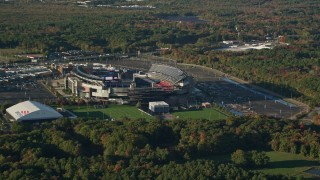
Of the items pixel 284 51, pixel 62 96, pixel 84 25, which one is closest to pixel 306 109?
pixel 62 96

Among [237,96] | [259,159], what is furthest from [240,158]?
[237,96]

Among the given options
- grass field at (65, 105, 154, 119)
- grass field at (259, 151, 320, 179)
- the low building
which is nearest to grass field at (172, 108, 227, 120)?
the low building

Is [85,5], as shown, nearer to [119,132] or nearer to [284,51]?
[284,51]

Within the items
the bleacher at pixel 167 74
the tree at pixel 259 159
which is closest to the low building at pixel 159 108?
the bleacher at pixel 167 74

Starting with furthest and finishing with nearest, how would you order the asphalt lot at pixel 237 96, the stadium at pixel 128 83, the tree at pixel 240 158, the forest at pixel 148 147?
the stadium at pixel 128 83, the asphalt lot at pixel 237 96, the tree at pixel 240 158, the forest at pixel 148 147

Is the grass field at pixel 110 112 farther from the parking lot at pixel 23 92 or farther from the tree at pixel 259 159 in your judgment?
the tree at pixel 259 159

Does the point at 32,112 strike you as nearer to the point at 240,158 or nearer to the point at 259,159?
the point at 240,158

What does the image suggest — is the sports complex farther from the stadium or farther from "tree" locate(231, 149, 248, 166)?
"tree" locate(231, 149, 248, 166)
